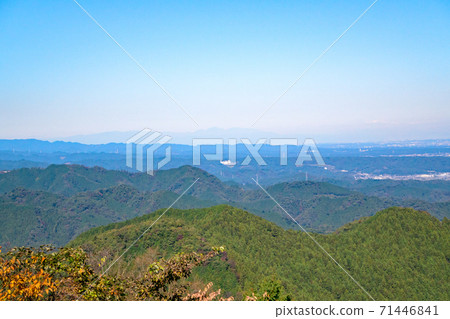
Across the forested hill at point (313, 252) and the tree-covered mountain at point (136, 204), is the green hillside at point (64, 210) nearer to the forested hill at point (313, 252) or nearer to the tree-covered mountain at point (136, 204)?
the tree-covered mountain at point (136, 204)

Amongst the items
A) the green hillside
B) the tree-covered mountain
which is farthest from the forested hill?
the green hillside

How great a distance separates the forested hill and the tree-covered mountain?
198 feet

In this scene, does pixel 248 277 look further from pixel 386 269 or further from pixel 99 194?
pixel 99 194

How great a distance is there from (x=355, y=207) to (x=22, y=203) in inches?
5652

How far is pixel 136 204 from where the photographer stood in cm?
15425

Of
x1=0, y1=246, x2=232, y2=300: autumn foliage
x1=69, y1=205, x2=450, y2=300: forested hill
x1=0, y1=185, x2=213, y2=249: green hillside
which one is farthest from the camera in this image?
x1=0, y1=185, x2=213, y2=249: green hillside

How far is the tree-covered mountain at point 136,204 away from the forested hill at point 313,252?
198 ft

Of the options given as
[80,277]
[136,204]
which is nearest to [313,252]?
[80,277]

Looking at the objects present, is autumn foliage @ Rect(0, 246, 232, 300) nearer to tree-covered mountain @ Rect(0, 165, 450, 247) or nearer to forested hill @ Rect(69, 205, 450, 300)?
forested hill @ Rect(69, 205, 450, 300)

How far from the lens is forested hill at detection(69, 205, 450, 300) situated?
131 feet

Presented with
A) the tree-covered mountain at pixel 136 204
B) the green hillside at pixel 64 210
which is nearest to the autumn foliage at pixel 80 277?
the green hillside at pixel 64 210

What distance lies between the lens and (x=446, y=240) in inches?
1956

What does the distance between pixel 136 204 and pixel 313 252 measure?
117 m

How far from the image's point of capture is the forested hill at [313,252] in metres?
39.9
